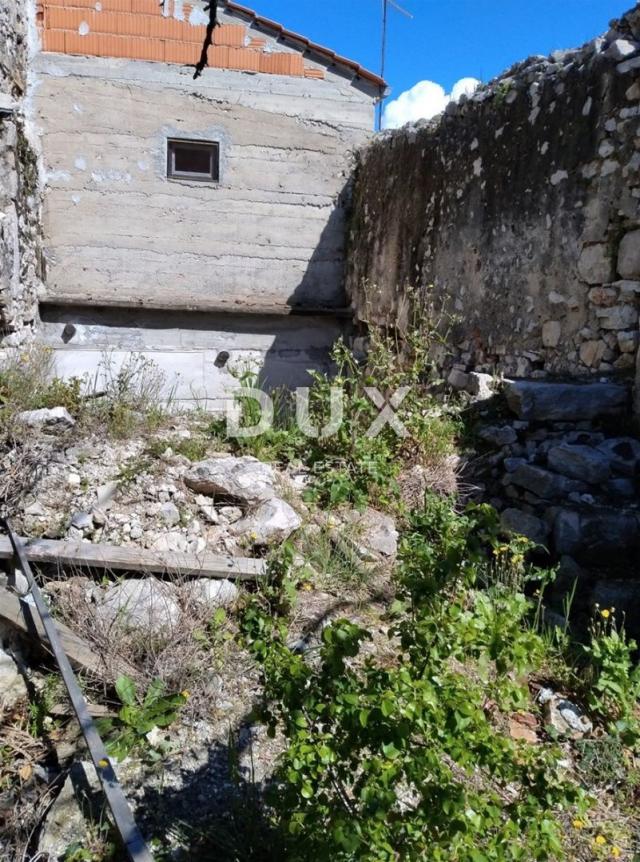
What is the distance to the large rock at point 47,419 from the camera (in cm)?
455

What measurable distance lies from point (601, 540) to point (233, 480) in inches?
81.0

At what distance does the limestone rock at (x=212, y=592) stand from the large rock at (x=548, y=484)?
1.86 metres

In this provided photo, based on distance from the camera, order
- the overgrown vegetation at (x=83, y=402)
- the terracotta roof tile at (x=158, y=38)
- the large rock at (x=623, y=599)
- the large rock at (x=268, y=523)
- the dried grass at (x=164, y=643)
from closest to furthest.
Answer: the dried grass at (x=164, y=643)
the large rock at (x=623, y=599)
the large rock at (x=268, y=523)
the overgrown vegetation at (x=83, y=402)
the terracotta roof tile at (x=158, y=38)

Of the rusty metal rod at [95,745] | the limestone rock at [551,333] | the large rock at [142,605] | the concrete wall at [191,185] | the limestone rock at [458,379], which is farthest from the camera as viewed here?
the concrete wall at [191,185]

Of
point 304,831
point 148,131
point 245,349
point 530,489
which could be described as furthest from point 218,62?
point 304,831

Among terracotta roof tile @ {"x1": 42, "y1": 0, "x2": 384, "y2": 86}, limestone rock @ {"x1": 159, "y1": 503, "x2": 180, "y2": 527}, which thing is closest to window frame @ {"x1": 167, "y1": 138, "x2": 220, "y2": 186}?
terracotta roof tile @ {"x1": 42, "y1": 0, "x2": 384, "y2": 86}

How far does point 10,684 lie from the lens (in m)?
3.18

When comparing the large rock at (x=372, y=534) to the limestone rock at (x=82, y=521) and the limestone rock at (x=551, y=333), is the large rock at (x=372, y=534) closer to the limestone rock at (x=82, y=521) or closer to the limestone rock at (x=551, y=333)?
the limestone rock at (x=82, y=521)

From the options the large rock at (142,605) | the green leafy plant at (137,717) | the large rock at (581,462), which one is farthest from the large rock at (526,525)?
the green leafy plant at (137,717)

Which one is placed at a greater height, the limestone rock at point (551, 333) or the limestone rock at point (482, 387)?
the limestone rock at point (551, 333)

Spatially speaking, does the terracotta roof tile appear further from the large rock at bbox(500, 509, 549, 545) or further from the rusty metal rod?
the rusty metal rod

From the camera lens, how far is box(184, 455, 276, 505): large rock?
4.21 metres

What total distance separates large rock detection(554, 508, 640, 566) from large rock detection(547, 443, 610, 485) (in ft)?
1.25

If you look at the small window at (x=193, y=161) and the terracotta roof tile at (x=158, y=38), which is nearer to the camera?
the terracotta roof tile at (x=158, y=38)
